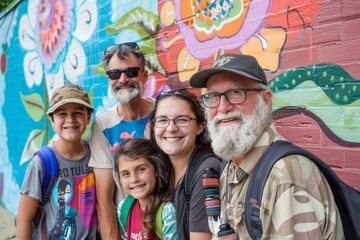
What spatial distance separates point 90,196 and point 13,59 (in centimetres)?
597

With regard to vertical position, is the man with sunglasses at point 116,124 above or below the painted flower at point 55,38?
below

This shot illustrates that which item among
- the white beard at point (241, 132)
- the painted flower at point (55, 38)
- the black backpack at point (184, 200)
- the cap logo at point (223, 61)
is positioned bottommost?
the black backpack at point (184, 200)

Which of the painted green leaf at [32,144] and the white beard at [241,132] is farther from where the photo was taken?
the painted green leaf at [32,144]

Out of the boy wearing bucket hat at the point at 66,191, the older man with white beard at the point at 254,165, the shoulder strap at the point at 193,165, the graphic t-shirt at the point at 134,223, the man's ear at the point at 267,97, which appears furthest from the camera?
the boy wearing bucket hat at the point at 66,191

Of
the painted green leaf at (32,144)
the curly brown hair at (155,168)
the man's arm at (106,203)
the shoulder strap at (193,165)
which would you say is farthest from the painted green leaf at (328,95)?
the painted green leaf at (32,144)

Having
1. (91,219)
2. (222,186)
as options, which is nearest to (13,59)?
(91,219)

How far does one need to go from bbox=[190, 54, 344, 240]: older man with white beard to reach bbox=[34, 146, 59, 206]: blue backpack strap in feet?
4.12

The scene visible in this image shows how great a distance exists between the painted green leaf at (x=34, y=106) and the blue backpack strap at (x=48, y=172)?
4.26 m

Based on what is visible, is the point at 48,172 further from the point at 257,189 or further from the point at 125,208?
the point at 257,189

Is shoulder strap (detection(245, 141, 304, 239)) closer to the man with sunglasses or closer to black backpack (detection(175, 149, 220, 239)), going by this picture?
black backpack (detection(175, 149, 220, 239))

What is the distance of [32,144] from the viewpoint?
692cm

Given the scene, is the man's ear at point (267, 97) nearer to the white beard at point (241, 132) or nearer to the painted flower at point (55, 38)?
the white beard at point (241, 132)

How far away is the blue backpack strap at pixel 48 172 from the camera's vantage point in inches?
102

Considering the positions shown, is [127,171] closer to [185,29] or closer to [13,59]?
[185,29]
